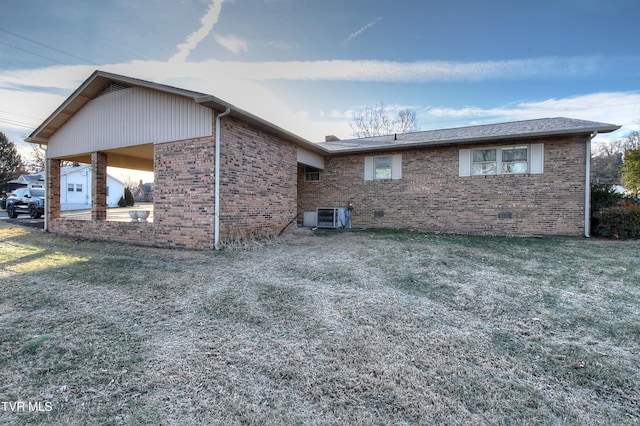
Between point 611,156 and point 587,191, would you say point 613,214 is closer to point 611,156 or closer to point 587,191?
point 587,191

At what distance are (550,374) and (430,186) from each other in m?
9.00

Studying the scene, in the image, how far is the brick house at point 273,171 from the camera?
6.87 metres

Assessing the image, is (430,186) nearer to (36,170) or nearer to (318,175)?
(318,175)

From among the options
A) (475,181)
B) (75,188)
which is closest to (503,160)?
(475,181)

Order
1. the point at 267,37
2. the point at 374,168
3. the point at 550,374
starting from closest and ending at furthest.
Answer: the point at 550,374 < the point at 267,37 < the point at 374,168

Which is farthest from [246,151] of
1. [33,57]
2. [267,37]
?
[33,57]

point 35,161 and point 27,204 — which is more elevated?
point 35,161

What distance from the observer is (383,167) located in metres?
11.2

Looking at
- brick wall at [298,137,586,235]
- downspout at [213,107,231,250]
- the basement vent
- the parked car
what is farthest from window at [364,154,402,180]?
the parked car

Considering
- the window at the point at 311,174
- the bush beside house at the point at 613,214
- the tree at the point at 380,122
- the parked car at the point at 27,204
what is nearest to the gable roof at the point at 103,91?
the window at the point at 311,174

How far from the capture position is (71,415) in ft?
5.27

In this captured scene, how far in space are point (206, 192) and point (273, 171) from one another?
249 centimetres

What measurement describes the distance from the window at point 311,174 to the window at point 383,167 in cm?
216

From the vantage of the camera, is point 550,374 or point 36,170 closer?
point 550,374
